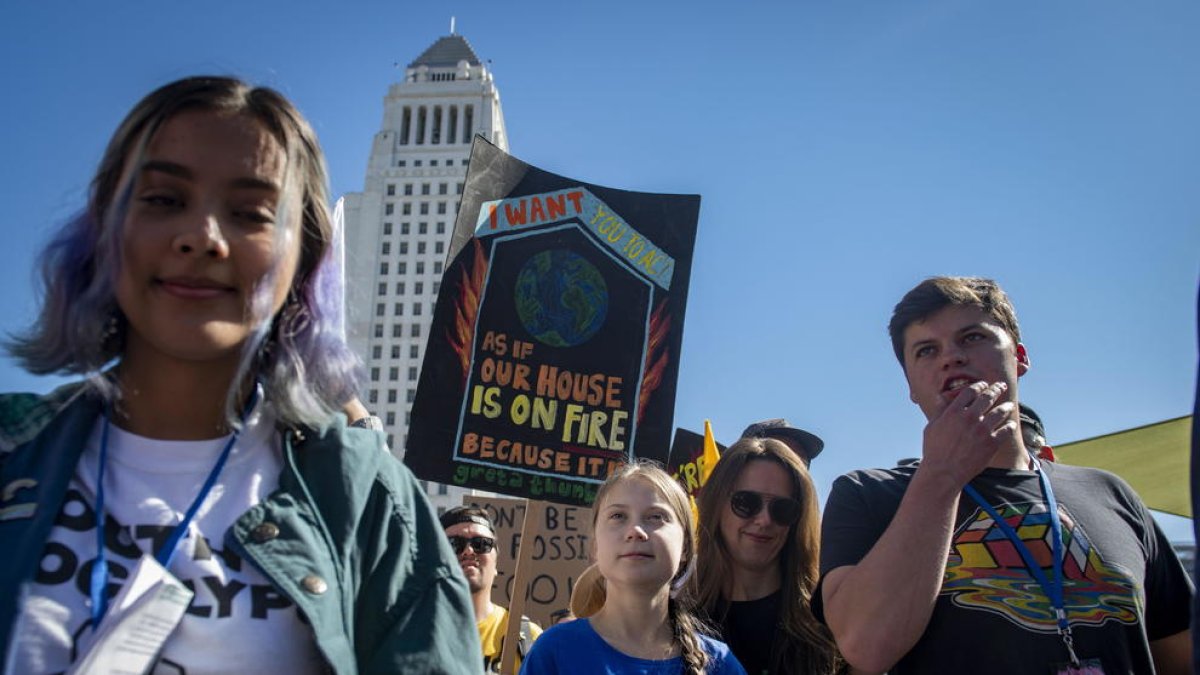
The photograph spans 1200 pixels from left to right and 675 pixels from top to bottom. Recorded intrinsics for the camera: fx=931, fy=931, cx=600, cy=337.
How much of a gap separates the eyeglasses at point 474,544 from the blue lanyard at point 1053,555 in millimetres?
3083

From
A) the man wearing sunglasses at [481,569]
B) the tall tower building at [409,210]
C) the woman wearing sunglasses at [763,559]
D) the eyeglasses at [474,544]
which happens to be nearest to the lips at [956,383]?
the woman wearing sunglasses at [763,559]

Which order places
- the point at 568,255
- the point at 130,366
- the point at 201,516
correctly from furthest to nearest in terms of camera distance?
the point at 568,255, the point at 130,366, the point at 201,516

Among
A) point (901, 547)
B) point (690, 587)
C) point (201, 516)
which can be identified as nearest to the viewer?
point (201, 516)

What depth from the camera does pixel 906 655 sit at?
2465 millimetres

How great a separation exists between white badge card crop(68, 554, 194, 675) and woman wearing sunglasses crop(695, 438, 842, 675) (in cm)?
227

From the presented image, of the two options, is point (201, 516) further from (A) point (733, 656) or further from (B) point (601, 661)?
(A) point (733, 656)

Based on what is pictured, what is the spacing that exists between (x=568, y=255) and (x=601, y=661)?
2799 millimetres

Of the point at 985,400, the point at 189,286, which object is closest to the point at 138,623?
the point at 189,286

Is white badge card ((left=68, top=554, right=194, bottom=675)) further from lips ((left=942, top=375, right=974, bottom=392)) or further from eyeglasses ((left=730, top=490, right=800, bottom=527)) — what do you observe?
eyeglasses ((left=730, top=490, right=800, bottom=527))

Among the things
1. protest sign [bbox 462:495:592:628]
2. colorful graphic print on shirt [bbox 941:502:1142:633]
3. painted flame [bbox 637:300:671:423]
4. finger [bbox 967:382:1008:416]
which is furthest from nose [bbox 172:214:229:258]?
protest sign [bbox 462:495:592:628]

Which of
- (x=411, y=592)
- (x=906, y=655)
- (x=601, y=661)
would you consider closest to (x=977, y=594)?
(x=906, y=655)

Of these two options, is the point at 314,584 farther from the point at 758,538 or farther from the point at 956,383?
the point at 758,538

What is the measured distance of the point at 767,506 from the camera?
347 cm

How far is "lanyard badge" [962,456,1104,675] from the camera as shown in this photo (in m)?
2.30
